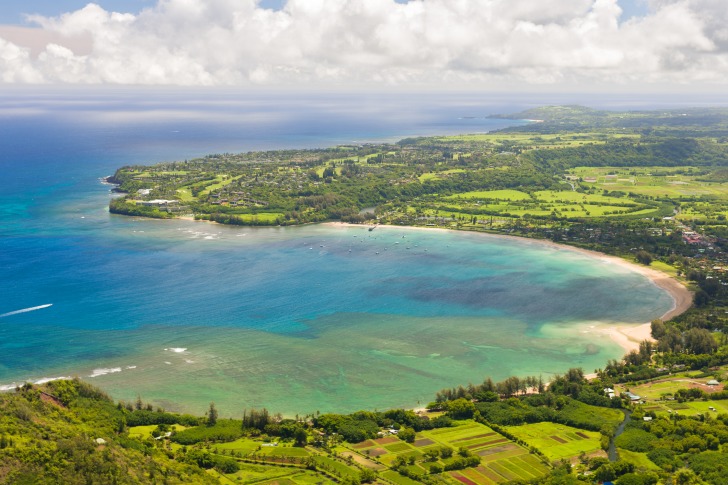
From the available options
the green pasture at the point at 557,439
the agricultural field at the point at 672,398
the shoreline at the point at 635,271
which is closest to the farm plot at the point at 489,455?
the green pasture at the point at 557,439

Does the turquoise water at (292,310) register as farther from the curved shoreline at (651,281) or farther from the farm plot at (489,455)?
the farm plot at (489,455)

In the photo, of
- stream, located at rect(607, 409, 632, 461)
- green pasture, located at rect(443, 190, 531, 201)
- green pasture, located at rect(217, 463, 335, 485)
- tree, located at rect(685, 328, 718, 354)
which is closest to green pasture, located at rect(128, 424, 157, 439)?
green pasture, located at rect(217, 463, 335, 485)

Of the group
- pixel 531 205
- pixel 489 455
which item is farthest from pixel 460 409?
pixel 531 205

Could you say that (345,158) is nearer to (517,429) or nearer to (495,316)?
(495,316)

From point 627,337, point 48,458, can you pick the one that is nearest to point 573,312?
point 627,337

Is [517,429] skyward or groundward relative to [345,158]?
groundward

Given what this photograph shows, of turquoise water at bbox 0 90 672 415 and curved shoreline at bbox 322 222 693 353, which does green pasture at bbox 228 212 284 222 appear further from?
curved shoreline at bbox 322 222 693 353
